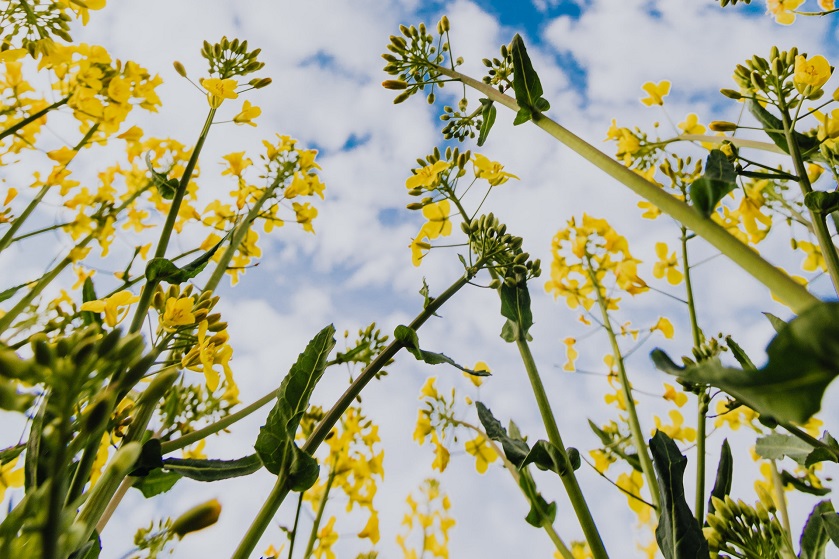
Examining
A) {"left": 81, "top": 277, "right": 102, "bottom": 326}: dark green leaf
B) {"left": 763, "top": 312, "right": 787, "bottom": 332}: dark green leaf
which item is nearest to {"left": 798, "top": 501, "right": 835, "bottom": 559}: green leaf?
{"left": 763, "top": 312, "right": 787, "bottom": 332}: dark green leaf

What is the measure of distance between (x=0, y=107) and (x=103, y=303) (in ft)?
5.07

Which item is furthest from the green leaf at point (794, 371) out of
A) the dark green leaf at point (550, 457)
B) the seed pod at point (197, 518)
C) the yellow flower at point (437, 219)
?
the yellow flower at point (437, 219)

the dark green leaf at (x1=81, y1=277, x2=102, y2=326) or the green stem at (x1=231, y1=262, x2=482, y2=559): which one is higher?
the dark green leaf at (x1=81, y1=277, x2=102, y2=326)

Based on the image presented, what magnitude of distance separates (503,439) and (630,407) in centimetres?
59

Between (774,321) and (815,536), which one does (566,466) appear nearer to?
(774,321)

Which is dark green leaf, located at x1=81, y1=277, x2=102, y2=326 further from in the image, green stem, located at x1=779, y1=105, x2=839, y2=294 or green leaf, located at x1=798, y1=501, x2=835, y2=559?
green leaf, located at x1=798, y1=501, x2=835, y2=559

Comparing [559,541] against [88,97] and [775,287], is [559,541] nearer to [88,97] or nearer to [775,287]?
[775,287]

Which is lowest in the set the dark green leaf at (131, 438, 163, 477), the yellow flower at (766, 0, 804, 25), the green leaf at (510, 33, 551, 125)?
the dark green leaf at (131, 438, 163, 477)

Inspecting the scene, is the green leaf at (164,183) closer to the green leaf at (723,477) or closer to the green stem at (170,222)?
the green stem at (170,222)

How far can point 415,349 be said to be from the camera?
3.71 feet

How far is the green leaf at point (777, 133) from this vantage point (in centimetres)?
120

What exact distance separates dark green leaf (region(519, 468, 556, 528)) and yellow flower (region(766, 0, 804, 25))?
152 cm

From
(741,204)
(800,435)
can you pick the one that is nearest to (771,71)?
(741,204)

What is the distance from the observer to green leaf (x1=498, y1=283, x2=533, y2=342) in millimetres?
1392
